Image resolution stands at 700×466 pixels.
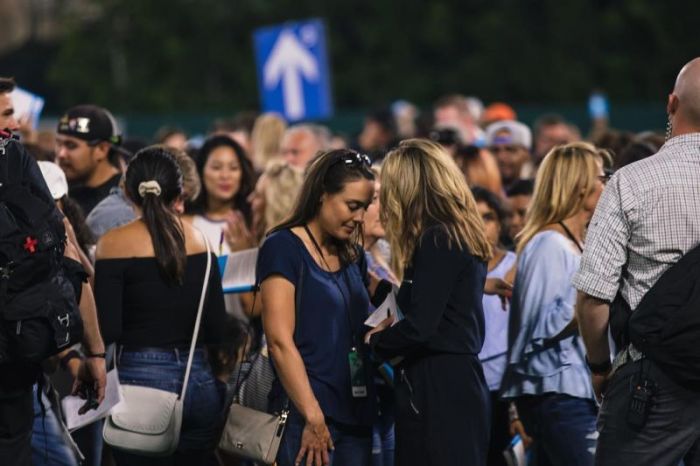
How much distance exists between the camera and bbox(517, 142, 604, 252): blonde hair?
746cm

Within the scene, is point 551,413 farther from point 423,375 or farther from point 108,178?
point 108,178

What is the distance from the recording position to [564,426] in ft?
23.5

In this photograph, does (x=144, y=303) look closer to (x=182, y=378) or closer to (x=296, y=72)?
(x=182, y=378)

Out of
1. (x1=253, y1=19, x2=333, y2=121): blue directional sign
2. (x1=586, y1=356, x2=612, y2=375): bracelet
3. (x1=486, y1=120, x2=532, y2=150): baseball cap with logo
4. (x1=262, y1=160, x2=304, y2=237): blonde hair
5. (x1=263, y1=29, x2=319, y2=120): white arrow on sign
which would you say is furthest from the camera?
(x1=263, y1=29, x2=319, y2=120): white arrow on sign

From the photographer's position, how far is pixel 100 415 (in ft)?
22.3

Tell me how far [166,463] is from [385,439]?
1024mm

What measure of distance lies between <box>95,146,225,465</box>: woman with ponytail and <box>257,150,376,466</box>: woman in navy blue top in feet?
2.38

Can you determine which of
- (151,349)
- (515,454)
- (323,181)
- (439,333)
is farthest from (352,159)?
(515,454)

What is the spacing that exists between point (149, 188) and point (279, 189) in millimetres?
2248

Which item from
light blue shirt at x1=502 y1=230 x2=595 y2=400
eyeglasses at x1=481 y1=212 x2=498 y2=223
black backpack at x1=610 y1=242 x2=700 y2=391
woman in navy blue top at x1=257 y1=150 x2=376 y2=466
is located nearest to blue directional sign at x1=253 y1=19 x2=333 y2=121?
eyeglasses at x1=481 y1=212 x2=498 y2=223

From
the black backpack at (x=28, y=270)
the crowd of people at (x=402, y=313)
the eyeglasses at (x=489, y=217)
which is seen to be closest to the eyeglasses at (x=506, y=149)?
the eyeglasses at (x=489, y=217)

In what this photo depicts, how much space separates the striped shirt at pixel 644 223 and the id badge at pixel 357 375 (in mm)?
1057

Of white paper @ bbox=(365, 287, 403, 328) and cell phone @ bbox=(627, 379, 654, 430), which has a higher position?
white paper @ bbox=(365, 287, 403, 328)

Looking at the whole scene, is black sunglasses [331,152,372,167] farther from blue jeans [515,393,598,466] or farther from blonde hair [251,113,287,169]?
blonde hair [251,113,287,169]
